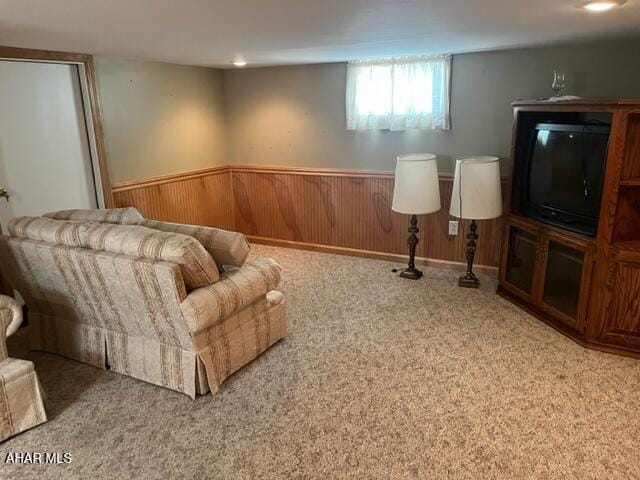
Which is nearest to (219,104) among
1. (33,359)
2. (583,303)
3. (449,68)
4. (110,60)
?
(110,60)

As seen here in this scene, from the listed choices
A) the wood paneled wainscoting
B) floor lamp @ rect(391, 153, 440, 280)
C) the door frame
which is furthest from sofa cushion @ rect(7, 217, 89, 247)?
floor lamp @ rect(391, 153, 440, 280)

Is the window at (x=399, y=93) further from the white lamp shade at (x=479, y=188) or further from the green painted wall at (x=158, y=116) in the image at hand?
the green painted wall at (x=158, y=116)

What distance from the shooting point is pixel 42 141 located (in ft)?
11.5

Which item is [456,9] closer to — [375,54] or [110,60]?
[375,54]

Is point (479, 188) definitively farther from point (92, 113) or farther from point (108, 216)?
point (92, 113)

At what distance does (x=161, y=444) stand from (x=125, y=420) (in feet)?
0.98

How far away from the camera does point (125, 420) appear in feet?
7.53

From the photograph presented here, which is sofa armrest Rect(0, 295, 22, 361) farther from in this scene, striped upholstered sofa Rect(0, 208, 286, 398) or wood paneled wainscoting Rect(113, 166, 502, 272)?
wood paneled wainscoting Rect(113, 166, 502, 272)

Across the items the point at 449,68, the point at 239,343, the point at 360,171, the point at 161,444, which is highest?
the point at 449,68

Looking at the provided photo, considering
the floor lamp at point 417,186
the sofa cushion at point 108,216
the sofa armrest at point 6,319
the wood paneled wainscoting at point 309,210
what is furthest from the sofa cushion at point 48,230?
the floor lamp at point 417,186

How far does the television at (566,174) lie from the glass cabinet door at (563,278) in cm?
16

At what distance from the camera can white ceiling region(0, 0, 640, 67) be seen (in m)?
1.92

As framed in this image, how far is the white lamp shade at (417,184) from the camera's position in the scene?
3809 millimetres

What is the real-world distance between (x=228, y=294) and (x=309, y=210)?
2667 millimetres
